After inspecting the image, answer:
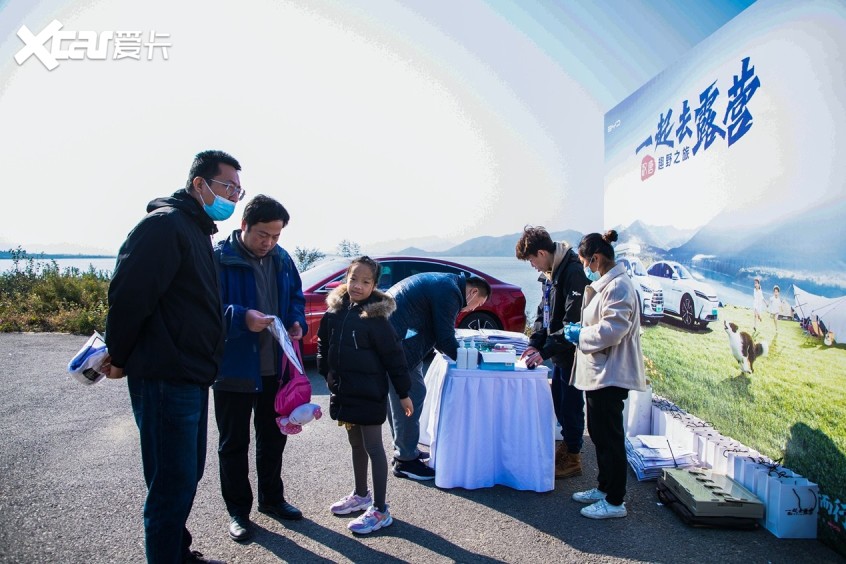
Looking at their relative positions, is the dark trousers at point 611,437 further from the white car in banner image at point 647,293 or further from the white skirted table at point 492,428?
the white car in banner image at point 647,293

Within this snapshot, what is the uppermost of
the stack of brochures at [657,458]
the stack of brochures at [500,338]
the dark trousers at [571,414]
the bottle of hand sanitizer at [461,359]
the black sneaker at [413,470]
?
the stack of brochures at [500,338]

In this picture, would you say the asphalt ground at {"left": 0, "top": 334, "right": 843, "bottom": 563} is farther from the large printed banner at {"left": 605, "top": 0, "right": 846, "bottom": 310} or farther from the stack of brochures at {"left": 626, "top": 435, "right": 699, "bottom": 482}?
the large printed banner at {"left": 605, "top": 0, "right": 846, "bottom": 310}

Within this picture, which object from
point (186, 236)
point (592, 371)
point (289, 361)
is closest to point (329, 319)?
point (289, 361)

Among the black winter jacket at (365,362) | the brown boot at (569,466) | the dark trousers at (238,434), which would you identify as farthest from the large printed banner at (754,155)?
the dark trousers at (238,434)

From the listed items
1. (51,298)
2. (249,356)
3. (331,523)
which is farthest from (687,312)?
(51,298)

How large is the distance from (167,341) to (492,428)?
233 centimetres

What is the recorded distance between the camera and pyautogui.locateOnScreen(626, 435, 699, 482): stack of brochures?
3973 mm

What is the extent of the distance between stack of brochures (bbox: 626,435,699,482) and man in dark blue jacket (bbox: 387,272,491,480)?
4.99 feet

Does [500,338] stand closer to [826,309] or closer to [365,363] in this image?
[365,363]

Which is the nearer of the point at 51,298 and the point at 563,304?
the point at 563,304

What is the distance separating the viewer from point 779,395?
3.47 m

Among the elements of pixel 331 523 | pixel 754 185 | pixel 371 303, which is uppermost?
pixel 754 185

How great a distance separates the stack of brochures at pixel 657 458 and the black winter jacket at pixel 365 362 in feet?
6.70

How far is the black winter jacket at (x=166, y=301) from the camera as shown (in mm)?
2061
